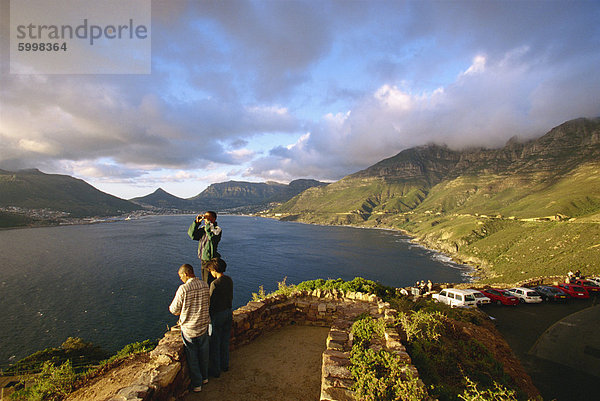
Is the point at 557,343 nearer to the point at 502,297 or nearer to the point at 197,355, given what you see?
the point at 502,297

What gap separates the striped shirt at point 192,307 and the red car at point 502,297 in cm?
2204

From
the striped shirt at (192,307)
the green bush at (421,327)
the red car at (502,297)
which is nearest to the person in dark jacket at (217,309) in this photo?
the striped shirt at (192,307)

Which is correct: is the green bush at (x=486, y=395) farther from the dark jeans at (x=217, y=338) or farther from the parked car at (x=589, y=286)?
Answer: the parked car at (x=589, y=286)

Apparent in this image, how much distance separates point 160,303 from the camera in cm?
4566

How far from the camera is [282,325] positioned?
29.5ft

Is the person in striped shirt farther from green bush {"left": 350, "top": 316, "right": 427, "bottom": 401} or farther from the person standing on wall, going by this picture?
green bush {"left": 350, "top": 316, "right": 427, "bottom": 401}

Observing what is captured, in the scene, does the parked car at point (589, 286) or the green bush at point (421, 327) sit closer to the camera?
the green bush at point (421, 327)

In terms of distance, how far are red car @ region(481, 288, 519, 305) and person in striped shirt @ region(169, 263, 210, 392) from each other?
21802 millimetres

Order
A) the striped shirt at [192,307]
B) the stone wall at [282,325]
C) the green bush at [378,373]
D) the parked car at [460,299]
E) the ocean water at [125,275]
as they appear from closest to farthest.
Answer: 1. the green bush at [378,373]
2. the stone wall at [282,325]
3. the striped shirt at [192,307]
4. the parked car at [460,299]
5. the ocean water at [125,275]

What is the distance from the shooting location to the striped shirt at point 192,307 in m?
4.88

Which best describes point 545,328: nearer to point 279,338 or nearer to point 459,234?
point 279,338

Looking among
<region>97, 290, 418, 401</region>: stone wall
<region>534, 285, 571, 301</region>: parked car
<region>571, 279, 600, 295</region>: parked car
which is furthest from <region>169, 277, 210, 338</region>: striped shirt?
<region>571, 279, 600, 295</region>: parked car

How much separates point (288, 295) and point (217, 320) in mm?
5307

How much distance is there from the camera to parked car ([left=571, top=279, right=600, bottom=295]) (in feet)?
64.8
